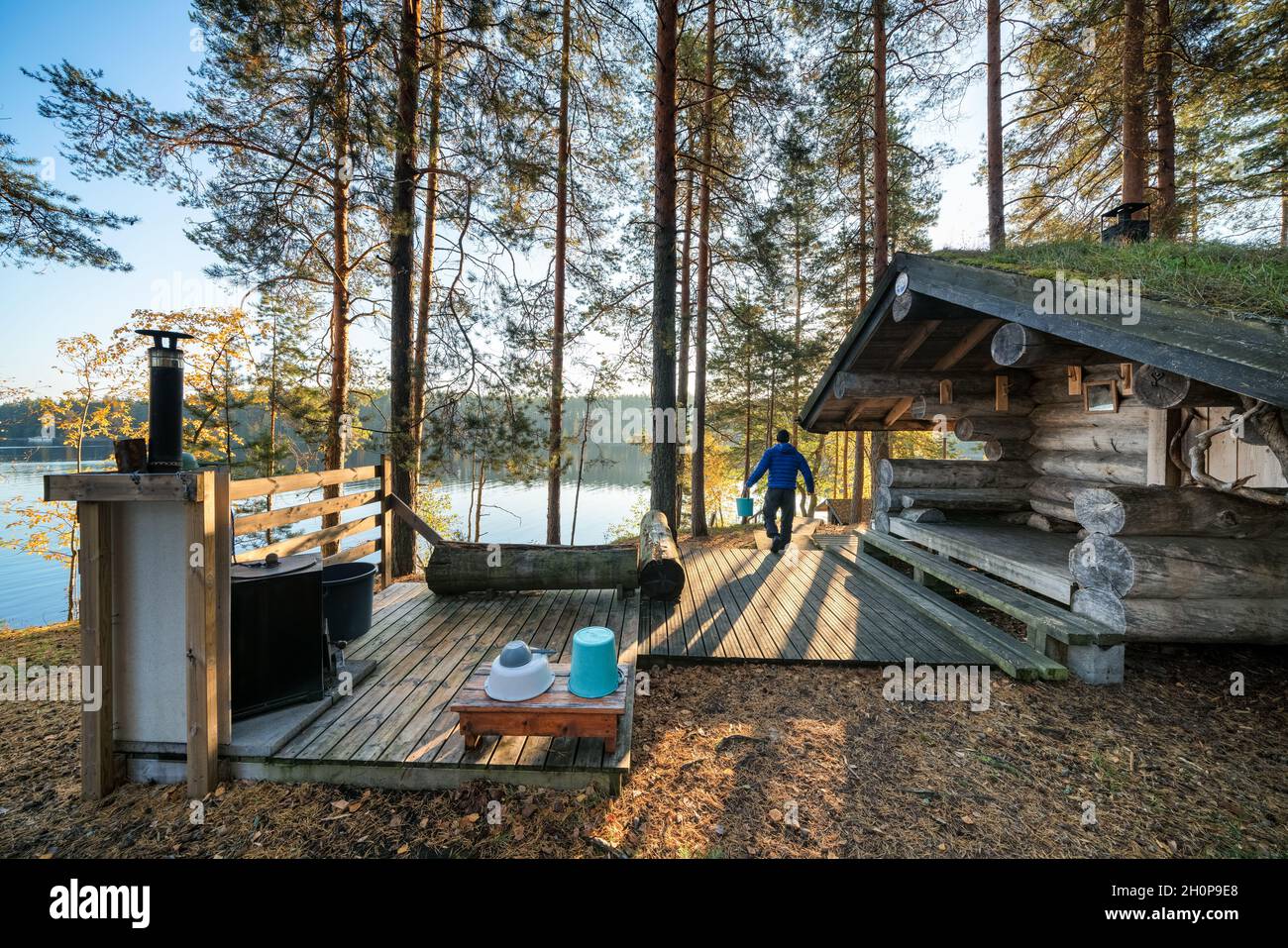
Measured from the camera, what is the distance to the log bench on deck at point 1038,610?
3.78m

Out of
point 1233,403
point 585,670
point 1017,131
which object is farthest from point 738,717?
point 1017,131

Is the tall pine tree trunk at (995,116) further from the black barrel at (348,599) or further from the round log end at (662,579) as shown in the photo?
the black barrel at (348,599)

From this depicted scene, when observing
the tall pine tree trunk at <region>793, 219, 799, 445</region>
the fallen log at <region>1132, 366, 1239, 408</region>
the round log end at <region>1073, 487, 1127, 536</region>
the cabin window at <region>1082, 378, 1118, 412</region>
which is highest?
the tall pine tree trunk at <region>793, 219, 799, 445</region>

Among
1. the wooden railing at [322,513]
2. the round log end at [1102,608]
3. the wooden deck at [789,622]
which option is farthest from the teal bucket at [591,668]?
the round log end at [1102,608]

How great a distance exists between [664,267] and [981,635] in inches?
256

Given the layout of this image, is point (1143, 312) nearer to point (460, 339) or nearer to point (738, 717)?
→ point (738, 717)

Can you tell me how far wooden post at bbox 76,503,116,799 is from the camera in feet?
8.37

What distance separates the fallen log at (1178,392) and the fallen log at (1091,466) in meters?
2.00

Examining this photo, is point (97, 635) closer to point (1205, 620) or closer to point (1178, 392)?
point (1178, 392)

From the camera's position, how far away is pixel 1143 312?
287 centimetres

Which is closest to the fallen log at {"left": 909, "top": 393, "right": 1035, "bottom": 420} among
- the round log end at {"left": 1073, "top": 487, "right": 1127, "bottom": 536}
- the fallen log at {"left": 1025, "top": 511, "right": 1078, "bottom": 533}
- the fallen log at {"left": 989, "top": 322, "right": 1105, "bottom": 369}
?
the fallen log at {"left": 1025, "top": 511, "right": 1078, "bottom": 533}

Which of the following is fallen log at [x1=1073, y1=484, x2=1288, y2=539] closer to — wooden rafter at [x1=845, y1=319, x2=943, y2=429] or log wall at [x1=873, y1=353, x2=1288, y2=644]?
Result: log wall at [x1=873, y1=353, x2=1288, y2=644]

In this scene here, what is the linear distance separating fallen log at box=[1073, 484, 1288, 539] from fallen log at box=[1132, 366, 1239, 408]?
690 millimetres

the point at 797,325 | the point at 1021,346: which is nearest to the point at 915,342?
the point at 1021,346
